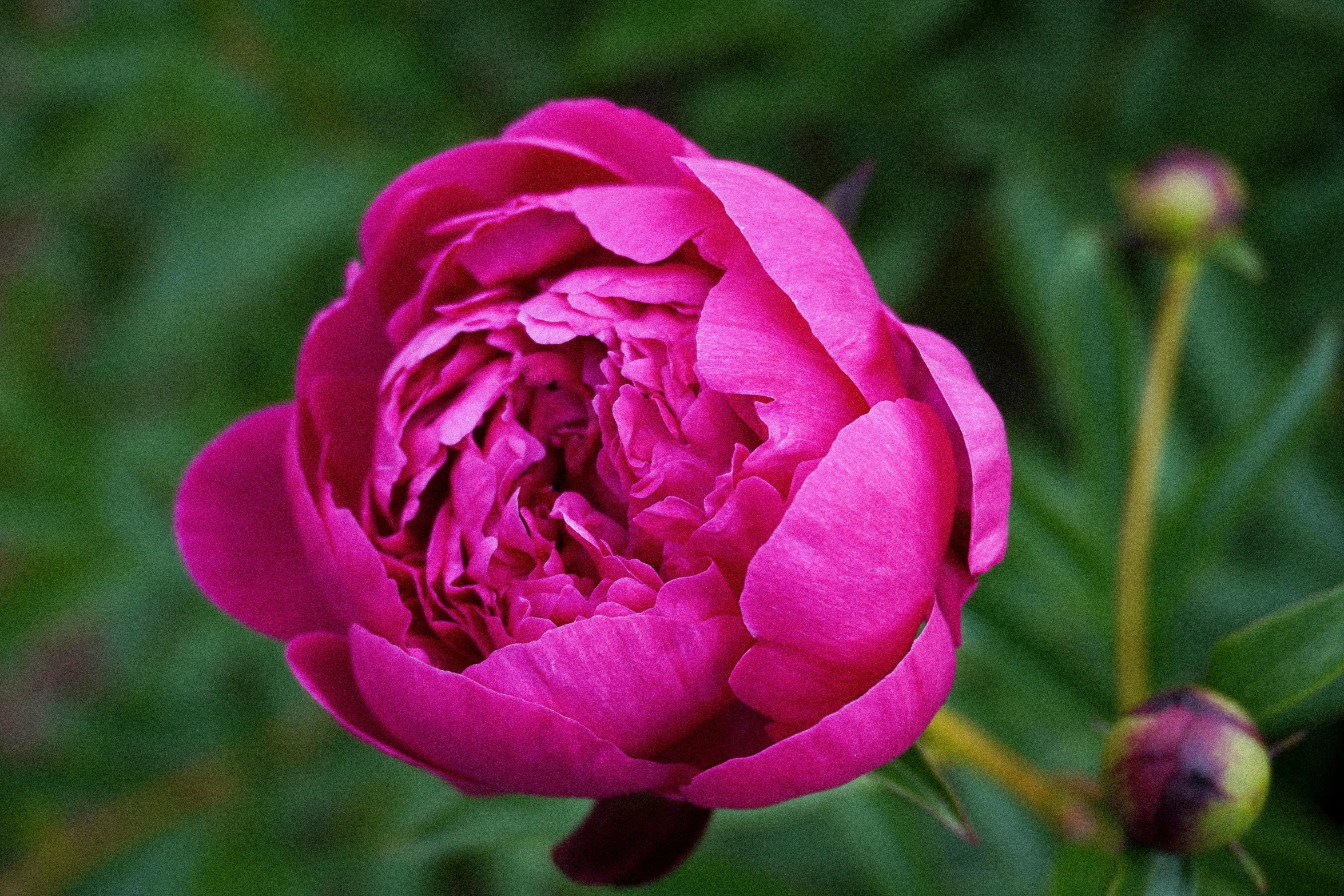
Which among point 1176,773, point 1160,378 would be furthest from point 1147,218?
point 1176,773

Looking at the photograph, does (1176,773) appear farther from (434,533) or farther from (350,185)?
(350,185)

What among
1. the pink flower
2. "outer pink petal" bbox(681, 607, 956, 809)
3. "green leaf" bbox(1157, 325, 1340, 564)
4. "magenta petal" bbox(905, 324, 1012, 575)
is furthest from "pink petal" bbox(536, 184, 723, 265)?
"green leaf" bbox(1157, 325, 1340, 564)

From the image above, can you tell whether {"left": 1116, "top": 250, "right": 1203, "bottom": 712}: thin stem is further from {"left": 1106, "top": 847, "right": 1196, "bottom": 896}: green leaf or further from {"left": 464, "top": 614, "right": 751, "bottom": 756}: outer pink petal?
{"left": 464, "top": 614, "right": 751, "bottom": 756}: outer pink petal

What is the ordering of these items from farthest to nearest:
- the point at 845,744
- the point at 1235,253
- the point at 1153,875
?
the point at 1235,253 → the point at 1153,875 → the point at 845,744

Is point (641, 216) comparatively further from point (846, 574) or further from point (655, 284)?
point (846, 574)

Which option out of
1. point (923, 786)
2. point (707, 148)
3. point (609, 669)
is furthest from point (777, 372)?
point (707, 148)

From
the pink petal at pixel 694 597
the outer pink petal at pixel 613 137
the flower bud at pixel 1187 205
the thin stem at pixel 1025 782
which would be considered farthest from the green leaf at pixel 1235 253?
the pink petal at pixel 694 597

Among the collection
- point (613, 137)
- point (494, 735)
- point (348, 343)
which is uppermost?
point (613, 137)
